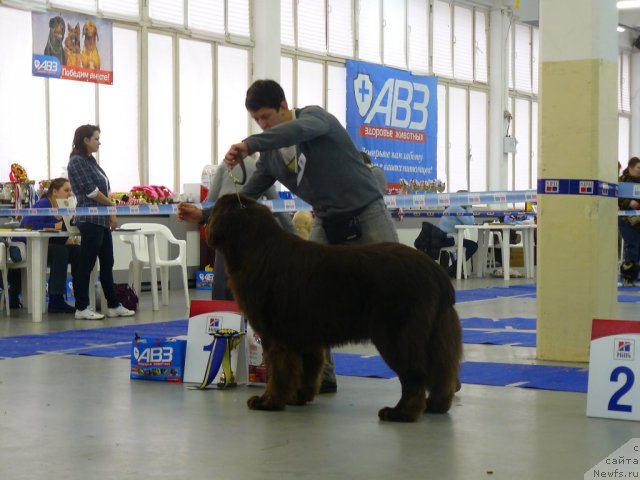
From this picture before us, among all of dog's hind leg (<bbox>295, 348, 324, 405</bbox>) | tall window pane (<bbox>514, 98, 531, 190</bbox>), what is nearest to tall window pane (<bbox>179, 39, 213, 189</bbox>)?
tall window pane (<bbox>514, 98, 531, 190</bbox>)

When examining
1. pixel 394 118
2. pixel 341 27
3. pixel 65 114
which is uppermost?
pixel 341 27

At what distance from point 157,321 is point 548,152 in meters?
4.23

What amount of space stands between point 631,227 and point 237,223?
959cm

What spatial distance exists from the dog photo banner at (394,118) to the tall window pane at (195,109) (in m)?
2.86

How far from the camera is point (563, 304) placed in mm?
6016

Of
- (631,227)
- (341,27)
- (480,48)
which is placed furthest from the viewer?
(480,48)

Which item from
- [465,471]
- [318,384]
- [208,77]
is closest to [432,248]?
[208,77]

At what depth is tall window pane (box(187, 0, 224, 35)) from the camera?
1559cm

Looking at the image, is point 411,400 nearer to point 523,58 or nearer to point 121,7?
point 121,7

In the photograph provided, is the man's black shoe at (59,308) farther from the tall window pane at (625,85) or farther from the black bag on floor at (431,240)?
the tall window pane at (625,85)

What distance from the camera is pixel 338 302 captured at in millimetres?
4117

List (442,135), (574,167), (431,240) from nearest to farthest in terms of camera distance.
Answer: (574,167)
(431,240)
(442,135)

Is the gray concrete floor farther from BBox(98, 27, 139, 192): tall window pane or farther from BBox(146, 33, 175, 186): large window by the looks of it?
BBox(146, 33, 175, 186): large window

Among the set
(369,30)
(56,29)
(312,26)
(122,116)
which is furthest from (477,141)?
(56,29)
